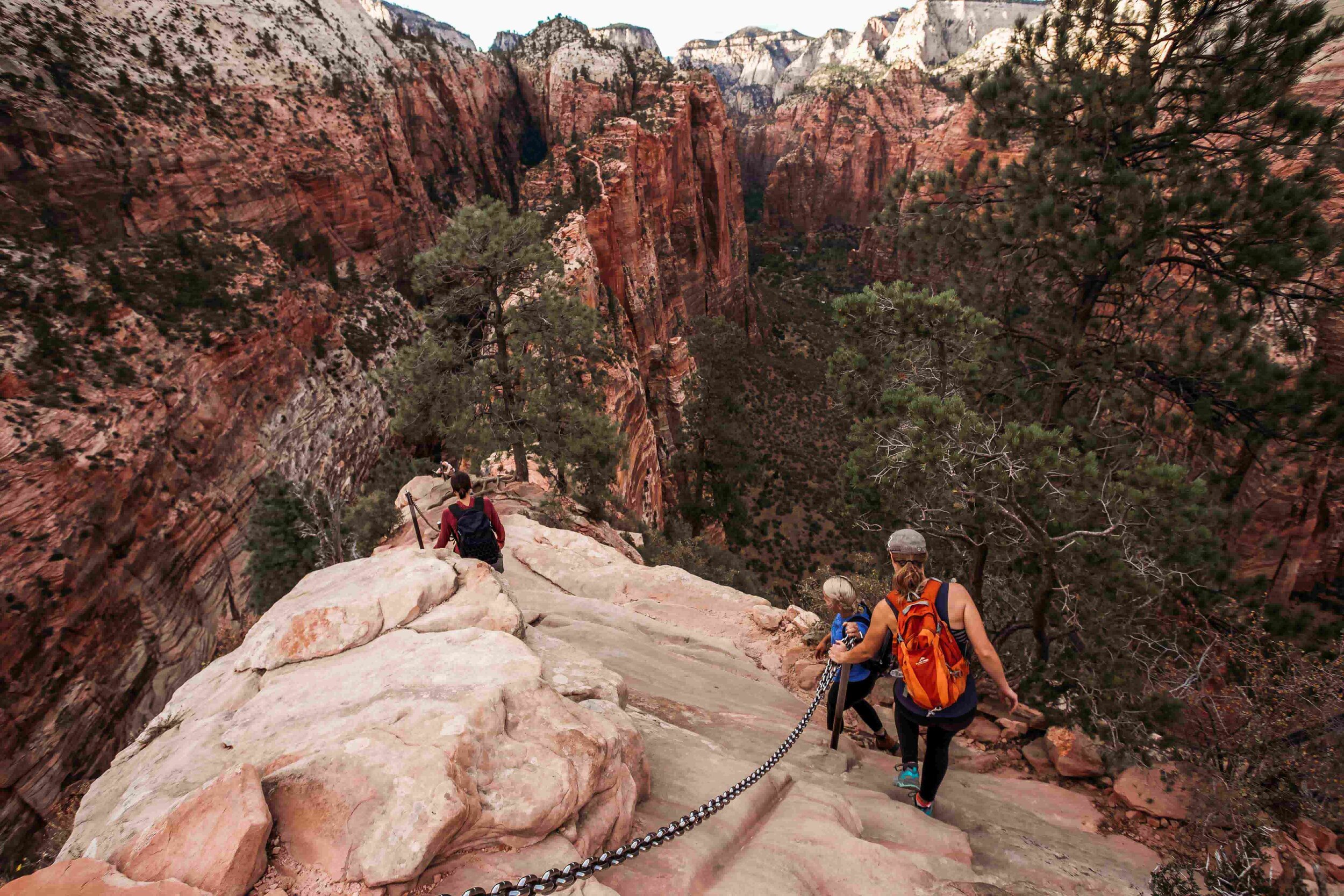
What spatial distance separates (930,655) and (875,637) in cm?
30

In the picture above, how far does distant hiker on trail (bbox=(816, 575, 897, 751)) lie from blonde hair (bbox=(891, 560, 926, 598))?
73 centimetres

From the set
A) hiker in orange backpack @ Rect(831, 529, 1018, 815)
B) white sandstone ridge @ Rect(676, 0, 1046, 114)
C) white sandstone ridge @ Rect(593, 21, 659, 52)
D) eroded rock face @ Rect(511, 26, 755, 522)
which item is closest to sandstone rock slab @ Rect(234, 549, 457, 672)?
hiker in orange backpack @ Rect(831, 529, 1018, 815)

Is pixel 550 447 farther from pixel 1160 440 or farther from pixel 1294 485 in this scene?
pixel 1294 485

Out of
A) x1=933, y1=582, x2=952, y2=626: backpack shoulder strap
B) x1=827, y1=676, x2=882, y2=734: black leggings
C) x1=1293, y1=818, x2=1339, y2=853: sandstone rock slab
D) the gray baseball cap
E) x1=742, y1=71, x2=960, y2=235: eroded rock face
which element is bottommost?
x1=1293, y1=818, x2=1339, y2=853: sandstone rock slab

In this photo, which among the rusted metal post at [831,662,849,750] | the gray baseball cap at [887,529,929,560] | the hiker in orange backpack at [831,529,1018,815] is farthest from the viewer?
the rusted metal post at [831,662,849,750]

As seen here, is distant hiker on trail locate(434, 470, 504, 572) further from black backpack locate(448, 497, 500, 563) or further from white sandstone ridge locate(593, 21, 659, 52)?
white sandstone ridge locate(593, 21, 659, 52)

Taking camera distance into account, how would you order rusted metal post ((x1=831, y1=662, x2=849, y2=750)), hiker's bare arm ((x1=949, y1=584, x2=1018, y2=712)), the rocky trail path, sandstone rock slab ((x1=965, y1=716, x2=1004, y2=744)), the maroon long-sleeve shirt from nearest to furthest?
the rocky trail path
hiker's bare arm ((x1=949, y1=584, x2=1018, y2=712))
rusted metal post ((x1=831, y1=662, x2=849, y2=750))
sandstone rock slab ((x1=965, y1=716, x2=1004, y2=744))
the maroon long-sleeve shirt

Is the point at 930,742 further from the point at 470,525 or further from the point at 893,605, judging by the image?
the point at 470,525

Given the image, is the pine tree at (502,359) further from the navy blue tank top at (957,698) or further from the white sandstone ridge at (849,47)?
the white sandstone ridge at (849,47)

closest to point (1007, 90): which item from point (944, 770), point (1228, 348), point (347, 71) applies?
point (1228, 348)

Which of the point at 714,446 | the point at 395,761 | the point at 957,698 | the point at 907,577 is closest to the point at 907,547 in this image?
the point at 907,577

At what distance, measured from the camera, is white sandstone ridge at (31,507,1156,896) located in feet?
6.86

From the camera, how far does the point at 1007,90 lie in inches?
271

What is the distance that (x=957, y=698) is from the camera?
3.23 m
